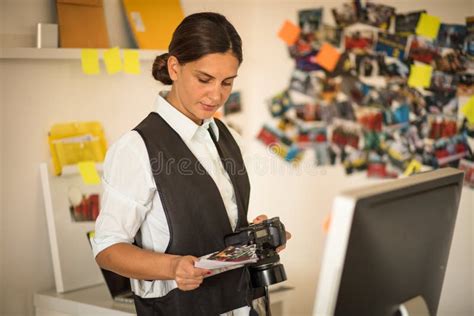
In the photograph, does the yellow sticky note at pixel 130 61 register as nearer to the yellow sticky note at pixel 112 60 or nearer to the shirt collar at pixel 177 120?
the yellow sticky note at pixel 112 60

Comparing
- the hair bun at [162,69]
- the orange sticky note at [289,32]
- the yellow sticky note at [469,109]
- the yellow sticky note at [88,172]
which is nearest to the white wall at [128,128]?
the orange sticky note at [289,32]

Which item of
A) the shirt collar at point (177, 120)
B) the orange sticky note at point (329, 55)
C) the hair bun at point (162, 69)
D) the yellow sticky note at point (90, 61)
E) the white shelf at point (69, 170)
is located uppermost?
the orange sticky note at point (329, 55)

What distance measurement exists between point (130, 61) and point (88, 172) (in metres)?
0.44

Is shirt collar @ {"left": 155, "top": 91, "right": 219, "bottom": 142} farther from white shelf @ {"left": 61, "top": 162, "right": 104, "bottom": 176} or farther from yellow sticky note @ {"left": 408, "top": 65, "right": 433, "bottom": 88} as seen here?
yellow sticky note @ {"left": 408, "top": 65, "right": 433, "bottom": 88}

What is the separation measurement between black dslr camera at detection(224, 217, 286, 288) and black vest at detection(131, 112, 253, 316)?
0.14 feet

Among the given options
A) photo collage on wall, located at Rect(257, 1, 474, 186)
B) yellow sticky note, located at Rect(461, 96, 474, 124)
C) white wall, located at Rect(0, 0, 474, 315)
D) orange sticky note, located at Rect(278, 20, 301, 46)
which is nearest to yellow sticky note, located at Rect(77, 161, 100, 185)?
white wall, located at Rect(0, 0, 474, 315)

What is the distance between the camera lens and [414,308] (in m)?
1.24

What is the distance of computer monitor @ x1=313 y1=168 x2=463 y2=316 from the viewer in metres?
1.04

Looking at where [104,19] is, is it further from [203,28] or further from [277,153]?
[277,153]

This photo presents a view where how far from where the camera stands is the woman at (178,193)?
1.74 m

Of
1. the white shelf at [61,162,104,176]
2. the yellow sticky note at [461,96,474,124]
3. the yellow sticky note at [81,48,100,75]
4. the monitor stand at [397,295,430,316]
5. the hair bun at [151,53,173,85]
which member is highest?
the yellow sticky note at [81,48,100,75]

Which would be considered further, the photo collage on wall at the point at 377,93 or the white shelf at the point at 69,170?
the photo collage on wall at the point at 377,93

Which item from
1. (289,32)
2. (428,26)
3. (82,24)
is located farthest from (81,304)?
(428,26)

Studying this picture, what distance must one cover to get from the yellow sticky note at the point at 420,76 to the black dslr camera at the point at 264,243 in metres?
1.74
